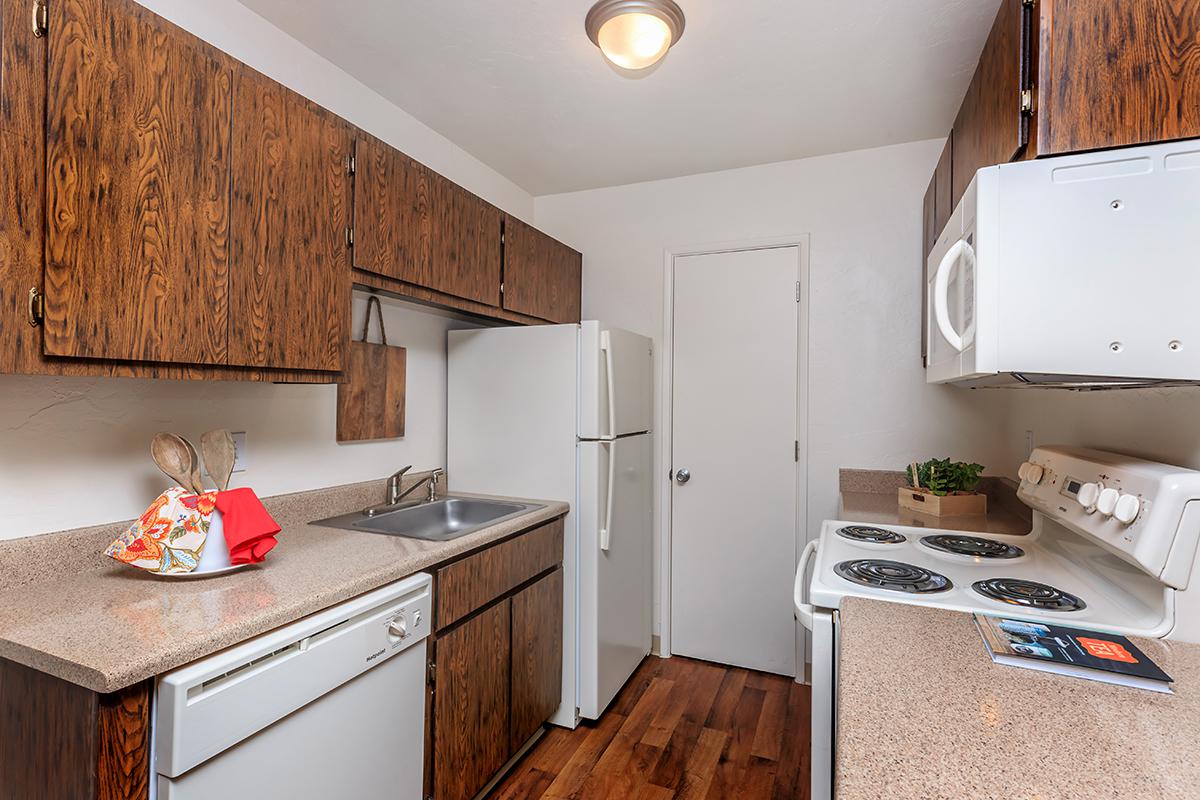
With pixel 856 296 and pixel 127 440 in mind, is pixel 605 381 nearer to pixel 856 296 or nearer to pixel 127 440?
pixel 856 296

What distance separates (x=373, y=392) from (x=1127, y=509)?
7.18 ft

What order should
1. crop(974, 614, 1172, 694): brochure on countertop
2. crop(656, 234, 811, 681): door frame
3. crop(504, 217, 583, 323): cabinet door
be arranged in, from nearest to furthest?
1. crop(974, 614, 1172, 694): brochure on countertop
2. crop(504, 217, 583, 323): cabinet door
3. crop(656, 234, 811, 681): door frame

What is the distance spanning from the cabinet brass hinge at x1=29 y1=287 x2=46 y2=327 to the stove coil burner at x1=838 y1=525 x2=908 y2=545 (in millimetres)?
2011

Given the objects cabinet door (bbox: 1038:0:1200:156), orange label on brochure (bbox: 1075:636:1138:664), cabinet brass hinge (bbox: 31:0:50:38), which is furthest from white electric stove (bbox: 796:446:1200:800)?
cabinet brass hinge (bbox: 31:0:50:38)

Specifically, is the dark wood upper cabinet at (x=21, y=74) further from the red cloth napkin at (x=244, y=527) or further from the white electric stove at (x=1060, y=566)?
the white electric stove at (x=1060, y=566)

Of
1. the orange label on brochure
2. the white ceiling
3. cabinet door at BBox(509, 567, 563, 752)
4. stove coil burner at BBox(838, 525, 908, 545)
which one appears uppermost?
the white ceiling

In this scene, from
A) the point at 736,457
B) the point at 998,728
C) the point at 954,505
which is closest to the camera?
the point at 998,728

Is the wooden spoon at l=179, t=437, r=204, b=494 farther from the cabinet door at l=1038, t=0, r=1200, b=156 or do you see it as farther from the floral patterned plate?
the cabinet door at l=1038, t=0, r=1200, b=156

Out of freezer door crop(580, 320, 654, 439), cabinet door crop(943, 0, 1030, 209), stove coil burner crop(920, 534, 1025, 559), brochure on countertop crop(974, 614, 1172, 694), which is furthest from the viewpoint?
freezer door crop(580, 320, 654, 439)

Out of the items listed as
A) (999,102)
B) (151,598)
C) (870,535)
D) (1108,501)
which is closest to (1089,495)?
(1108,501)

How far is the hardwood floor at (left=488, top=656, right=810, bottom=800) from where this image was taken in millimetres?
2020

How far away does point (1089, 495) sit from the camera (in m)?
1.30

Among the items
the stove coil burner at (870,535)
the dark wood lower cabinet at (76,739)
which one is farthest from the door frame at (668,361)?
the dark wood lower cabinet at (76,739)

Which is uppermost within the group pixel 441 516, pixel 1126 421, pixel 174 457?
pixel 1126 421
